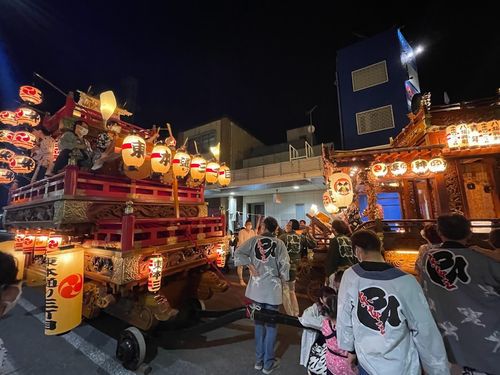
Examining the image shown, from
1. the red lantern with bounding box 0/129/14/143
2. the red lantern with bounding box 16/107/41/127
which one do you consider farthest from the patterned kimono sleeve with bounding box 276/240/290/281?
the red lantern with bounding box 0/129/14/143

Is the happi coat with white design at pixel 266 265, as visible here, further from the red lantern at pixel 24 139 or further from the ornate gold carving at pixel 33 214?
the red lantern at pixel 24 139

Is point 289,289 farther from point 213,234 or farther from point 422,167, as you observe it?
point 422,167

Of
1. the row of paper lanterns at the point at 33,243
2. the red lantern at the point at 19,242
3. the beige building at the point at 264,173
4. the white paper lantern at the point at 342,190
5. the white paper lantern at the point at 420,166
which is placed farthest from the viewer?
the beige building at the point at 264,173

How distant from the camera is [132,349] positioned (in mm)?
3566

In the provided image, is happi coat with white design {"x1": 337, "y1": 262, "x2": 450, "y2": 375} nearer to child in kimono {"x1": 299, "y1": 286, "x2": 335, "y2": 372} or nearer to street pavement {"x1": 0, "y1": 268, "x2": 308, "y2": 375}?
child in kimono {"x1": 299, "y1": 286, "x2": 335, "y2": 372}

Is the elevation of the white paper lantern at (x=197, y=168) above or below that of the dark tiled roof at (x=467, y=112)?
below

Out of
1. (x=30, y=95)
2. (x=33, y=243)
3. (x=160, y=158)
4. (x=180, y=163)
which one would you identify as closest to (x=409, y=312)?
(x=160, y=158)

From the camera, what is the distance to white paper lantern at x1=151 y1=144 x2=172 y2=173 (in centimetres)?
564

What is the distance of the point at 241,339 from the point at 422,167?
9.00 meters

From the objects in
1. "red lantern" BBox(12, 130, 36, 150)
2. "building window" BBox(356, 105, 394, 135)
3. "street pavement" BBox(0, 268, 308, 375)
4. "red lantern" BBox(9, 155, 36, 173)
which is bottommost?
"street pavement" BBox(0, 268, 308, 375)

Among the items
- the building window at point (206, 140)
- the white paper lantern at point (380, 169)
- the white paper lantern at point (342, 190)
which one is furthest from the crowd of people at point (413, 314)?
the building window at point (206, 140)

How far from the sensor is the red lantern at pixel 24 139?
779cm

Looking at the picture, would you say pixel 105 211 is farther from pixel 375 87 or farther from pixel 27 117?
pixel 375 87

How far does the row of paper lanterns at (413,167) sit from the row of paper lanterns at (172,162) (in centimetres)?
632
